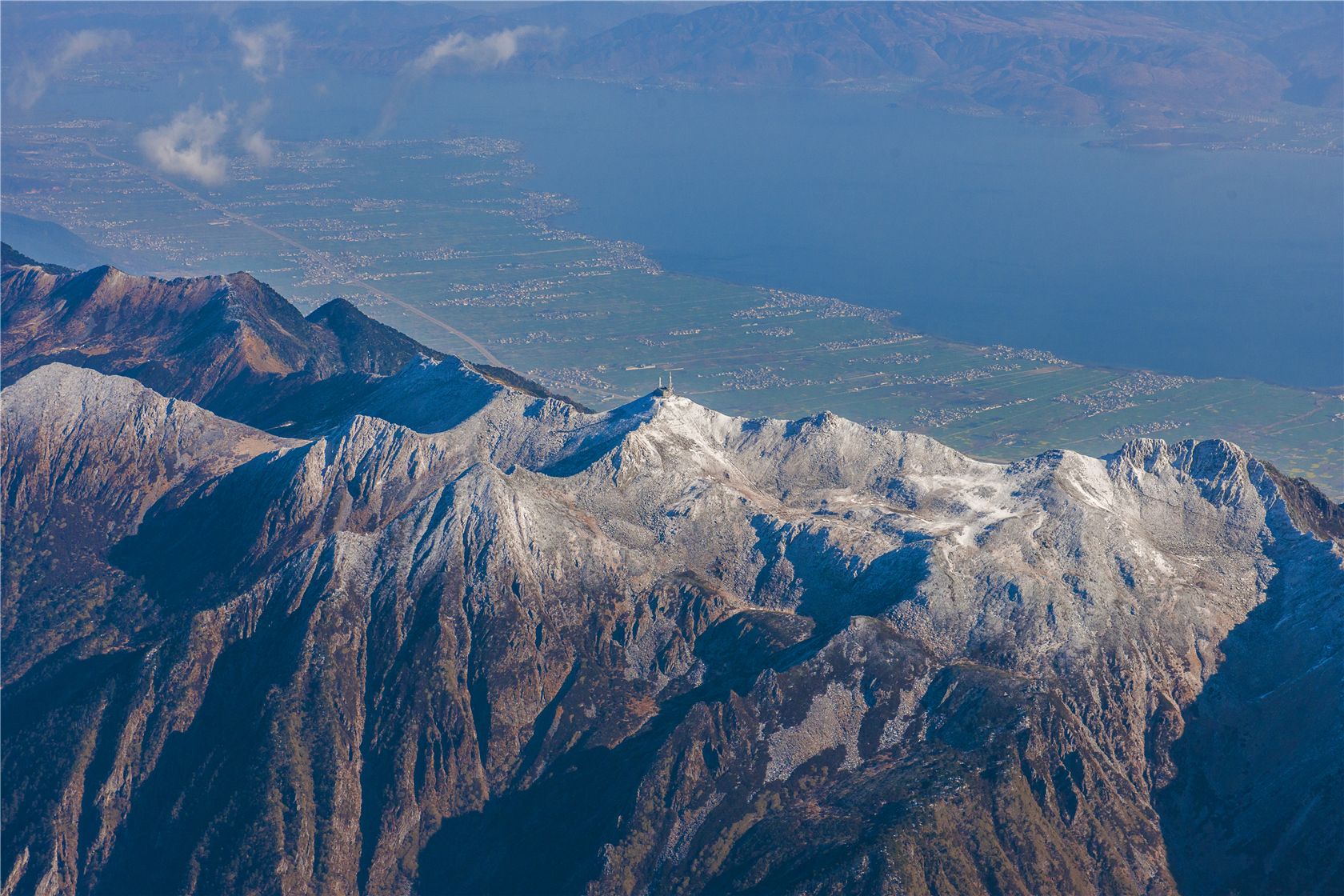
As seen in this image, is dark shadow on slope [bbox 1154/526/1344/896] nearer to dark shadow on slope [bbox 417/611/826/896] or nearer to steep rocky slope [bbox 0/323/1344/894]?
steep rocky slope [bbox 0/323/1344/894]

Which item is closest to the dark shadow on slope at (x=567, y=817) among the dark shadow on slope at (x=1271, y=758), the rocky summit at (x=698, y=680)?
the rocky summit at (x=698, y=680)

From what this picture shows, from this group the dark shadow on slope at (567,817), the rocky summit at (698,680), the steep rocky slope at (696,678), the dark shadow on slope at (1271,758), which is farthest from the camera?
the dark shadow on slope at (567,817)

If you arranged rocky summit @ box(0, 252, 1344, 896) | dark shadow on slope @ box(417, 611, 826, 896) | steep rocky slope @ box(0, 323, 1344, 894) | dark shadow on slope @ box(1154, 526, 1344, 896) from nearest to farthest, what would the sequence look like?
dark shadow on slope @ box(1154, 526, 1344, 896)
rocky summit @ box(0, 252, 1344, 896)
steep rocky slope @ box(0, 323, 1344, 894)
dark shadow on slope @ box(417, 611, 826, 896)

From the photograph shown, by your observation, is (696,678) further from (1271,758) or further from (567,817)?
(1271,758)

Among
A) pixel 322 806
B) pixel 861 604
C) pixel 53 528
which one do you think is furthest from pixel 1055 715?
pixel 53 528

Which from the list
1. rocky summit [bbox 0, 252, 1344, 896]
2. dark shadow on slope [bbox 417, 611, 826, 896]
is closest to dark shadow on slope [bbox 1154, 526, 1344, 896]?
rocky summit [bbox 0, 252, 1344, 896]

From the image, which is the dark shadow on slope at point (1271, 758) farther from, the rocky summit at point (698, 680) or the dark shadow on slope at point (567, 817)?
the dark shadow on slope at point (567, 817)
